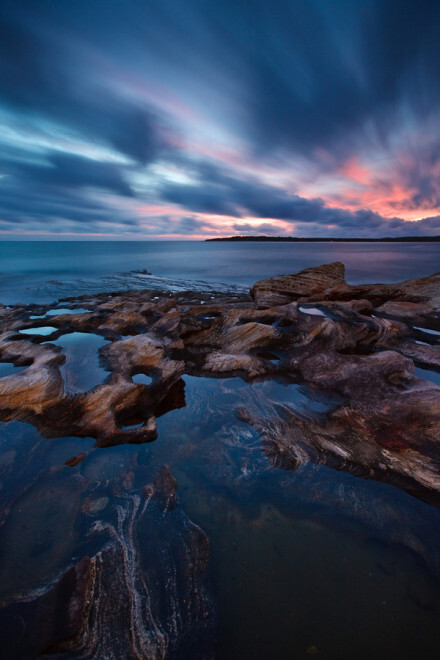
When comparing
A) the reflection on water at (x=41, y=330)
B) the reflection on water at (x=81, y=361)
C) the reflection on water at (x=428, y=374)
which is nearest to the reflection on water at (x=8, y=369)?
the reflection on water at (x=81, y=361)

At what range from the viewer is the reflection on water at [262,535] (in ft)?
9.80

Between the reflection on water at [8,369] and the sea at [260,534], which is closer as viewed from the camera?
the sea at [260,534]

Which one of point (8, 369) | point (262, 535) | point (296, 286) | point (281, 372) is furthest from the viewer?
point (296, 286)

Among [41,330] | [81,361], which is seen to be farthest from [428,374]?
[41,330]

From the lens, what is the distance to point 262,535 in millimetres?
3967

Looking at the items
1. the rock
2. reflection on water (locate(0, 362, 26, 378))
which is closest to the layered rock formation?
reflection on water (locate(0, 362, 26, 378))

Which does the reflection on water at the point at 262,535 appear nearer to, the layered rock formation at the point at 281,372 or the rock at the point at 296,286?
the layered rock formation at the point at 281,372

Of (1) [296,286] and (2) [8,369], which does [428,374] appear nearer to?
(1) [296,286]

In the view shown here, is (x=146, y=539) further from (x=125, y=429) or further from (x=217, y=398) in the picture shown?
(x=217, y=398)

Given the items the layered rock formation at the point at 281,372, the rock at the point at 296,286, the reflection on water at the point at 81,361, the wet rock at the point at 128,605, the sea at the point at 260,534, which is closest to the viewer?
the wet rock at the point at 128,605

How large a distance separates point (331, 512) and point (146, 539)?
2.92 meters

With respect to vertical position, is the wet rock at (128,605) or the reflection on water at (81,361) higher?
the reflection on water at (81,361)

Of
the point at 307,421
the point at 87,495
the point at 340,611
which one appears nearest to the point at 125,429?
the point at 87,495

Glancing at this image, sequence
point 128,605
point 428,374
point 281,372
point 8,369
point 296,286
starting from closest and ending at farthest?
1. point 128,605
2. point 8,369
3. point 428,374
4. point 281,372
5. point 296,286
